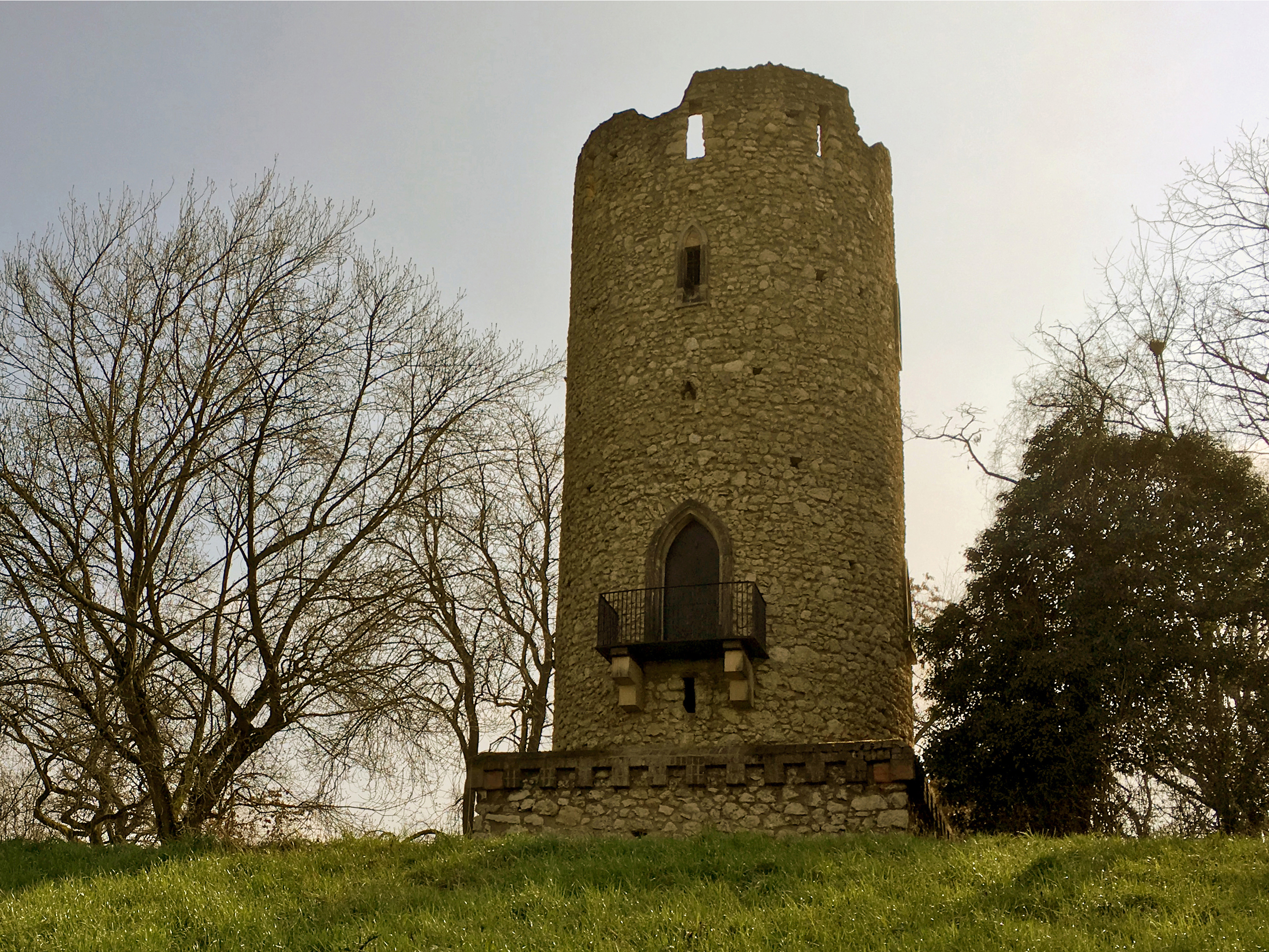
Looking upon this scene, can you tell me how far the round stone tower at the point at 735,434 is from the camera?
50.3 ft

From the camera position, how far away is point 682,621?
15.6m

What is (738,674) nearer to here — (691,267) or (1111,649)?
(1111,649)

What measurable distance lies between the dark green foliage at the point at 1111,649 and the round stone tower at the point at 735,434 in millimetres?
1160

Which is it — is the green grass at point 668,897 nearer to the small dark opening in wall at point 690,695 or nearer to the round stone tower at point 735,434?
the small dark opening in wall at point 690,695

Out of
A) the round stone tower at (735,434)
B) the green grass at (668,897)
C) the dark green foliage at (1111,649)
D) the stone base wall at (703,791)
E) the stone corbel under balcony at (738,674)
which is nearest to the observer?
the green grass at (668,897)

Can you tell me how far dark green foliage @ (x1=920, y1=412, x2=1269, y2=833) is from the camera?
49.0 ft

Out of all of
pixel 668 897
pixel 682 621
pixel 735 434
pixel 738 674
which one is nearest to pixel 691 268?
pixel 735 434

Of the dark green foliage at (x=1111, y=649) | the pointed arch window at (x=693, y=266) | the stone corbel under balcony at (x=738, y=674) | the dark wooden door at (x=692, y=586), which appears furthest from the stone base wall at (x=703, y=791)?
the pointed arch window at (x=693, y=266)

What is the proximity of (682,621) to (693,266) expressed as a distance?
187 inches

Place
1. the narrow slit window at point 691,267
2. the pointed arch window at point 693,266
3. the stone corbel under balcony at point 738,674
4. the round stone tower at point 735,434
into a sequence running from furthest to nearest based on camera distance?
the narrow slit window at point 691,267
the pointed arch window at point 693,266
the round stone tower at point 735,434
the stone corbel under balcony at point 738,674

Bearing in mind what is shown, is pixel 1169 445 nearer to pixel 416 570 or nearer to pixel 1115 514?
pixel 1115 514

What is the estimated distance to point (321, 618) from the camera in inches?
578

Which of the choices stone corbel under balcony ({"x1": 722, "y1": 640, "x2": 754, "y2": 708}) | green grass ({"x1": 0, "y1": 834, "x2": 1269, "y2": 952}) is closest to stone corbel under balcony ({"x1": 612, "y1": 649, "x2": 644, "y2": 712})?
stone corbel under balcony ({"x1": 722, "y1": 640, "x2": 754, "y2": 708})

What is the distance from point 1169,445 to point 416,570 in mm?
9406
